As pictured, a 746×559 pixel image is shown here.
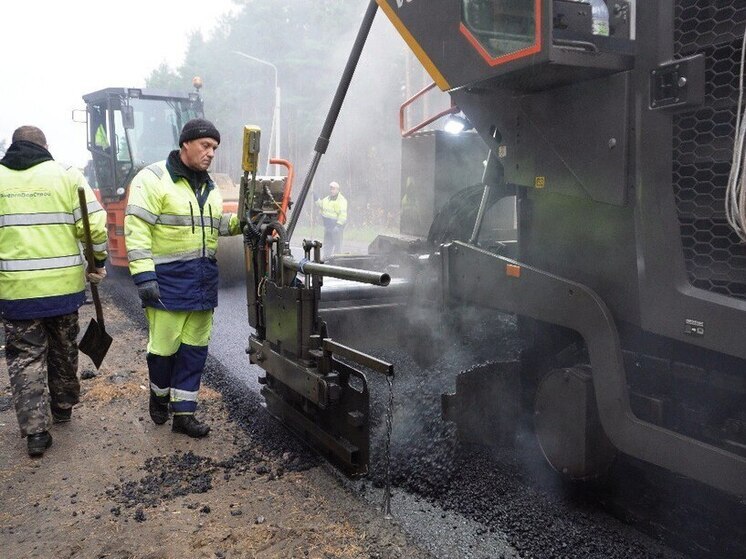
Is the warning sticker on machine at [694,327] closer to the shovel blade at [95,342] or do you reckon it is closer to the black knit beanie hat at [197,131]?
the black knit beanie hat at [197,131]

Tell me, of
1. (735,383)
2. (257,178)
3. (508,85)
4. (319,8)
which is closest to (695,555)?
(735,383)

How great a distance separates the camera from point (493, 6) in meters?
2.91

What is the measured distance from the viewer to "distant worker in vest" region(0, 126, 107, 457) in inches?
159

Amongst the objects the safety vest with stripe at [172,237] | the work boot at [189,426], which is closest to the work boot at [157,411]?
the work boot at [189,426]

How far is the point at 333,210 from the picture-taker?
48.4ft

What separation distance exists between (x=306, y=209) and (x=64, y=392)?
22100 mm

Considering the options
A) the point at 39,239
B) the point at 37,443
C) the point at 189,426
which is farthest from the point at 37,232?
the point at 189,426

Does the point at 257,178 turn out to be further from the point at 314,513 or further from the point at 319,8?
the point at 319,8

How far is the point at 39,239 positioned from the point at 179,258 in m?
0.84

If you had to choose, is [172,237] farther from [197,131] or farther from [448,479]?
[448,479]

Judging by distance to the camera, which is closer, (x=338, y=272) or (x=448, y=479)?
(x=338, y=272)

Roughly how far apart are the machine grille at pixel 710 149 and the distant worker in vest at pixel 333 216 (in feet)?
40.8

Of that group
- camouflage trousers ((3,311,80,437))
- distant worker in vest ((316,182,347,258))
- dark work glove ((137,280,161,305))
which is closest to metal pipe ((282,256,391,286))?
dark work glove ((137,280,161,305))

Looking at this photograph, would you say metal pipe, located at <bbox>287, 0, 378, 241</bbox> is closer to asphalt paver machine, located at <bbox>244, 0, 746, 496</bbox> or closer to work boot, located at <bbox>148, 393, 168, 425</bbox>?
asphalt paver machine, located at <bbox>244, 0, 746, 496</bbox>
